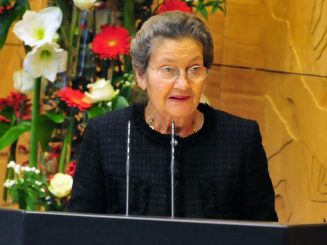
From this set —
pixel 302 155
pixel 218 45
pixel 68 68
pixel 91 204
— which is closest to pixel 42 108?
pixel 68 68

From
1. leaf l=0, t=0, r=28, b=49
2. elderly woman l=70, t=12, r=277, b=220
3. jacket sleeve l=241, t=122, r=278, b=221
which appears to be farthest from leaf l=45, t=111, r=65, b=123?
jacket sleeve l=241, t=122, r=278, b=221

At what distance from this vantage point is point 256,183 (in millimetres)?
2154

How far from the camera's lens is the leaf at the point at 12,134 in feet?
9.62

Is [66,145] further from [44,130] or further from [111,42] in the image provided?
[111,42]

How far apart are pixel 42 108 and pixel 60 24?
65cm

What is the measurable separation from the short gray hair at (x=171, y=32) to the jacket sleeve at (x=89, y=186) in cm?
26

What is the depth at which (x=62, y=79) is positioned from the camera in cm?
299

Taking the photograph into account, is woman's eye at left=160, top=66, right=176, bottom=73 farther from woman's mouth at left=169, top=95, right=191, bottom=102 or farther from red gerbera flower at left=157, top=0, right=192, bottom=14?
red gerbera flower at left=157, top=0, right=192, bottom=14

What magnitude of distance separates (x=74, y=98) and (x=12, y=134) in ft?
0.92

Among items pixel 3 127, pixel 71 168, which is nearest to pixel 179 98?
Result: pixel 71 168

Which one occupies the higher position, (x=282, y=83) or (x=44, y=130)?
(x=282, y=83)

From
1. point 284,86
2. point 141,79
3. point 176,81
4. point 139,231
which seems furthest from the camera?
point 284,86

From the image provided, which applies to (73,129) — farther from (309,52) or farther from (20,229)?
(20,229)

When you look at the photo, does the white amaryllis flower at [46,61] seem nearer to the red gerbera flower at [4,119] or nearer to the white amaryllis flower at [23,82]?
the white amaryllis flower at [23,82]
